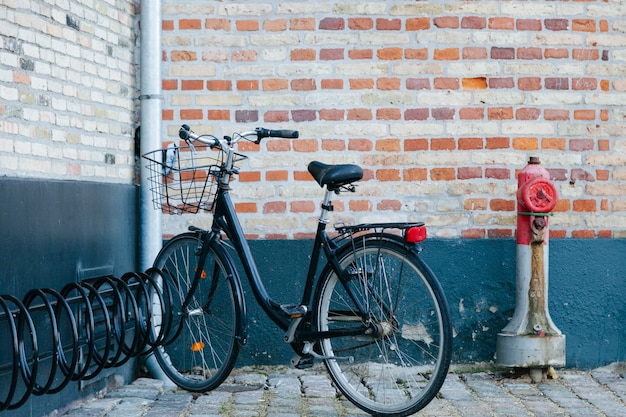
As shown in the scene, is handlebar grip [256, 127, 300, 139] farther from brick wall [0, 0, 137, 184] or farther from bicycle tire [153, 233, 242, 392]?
brick wall [0, 0, 137, 184]

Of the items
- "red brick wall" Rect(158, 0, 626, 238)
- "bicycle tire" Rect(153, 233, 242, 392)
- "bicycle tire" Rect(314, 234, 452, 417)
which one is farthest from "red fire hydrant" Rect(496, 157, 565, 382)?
"bicycle tire" Rect(153, 233, 242, 392)

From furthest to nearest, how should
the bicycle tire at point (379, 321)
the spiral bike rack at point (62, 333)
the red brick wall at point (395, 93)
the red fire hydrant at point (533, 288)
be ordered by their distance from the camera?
the red brick wall at point (395, 93)
the red fire hydrant at point (533, 288)
the bicycle tire at point (379, 321)
the spiral bike rack at point (62, 333)

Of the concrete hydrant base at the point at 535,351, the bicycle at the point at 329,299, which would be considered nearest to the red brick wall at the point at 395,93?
the bicycle at the point at 329,299

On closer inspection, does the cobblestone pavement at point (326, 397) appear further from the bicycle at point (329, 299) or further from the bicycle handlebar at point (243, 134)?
the bicycle handlebar at point (243, 134)

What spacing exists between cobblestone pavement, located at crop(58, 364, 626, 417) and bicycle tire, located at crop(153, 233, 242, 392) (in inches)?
5.6

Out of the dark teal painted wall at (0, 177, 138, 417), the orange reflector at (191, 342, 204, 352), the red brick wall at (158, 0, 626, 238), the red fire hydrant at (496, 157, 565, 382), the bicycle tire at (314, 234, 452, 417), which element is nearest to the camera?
the dark teal painted wall at (0, 177, 138, 417)

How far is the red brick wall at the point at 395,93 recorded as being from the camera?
17.3 feet

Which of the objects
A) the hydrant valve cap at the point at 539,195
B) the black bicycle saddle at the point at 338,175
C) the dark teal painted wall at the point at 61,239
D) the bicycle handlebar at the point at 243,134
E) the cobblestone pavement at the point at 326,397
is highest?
the bicycle handlebar at the point at 243,134

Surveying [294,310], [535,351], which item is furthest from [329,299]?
[535,351]

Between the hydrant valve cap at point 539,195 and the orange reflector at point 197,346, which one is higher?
the hydrant valve cap at point 539,195

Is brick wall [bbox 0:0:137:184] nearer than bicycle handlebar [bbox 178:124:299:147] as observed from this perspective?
Yes

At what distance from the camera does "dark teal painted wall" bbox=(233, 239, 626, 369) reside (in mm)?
A: 5285

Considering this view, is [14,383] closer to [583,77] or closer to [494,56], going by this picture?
[494,56]

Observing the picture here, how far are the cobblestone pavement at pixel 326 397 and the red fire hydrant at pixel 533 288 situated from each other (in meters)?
0.15
